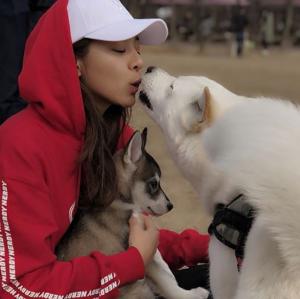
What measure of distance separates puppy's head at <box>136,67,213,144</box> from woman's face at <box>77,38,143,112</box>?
0.47 m

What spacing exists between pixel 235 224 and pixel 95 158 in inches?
22.4

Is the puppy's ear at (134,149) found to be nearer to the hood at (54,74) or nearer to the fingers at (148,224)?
the fingers at (148,224)

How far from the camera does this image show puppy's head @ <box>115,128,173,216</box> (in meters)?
2.51

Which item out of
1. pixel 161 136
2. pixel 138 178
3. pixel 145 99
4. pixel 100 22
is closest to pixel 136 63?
pixel 100 22

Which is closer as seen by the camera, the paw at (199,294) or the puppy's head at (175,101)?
the paw at (199,294)

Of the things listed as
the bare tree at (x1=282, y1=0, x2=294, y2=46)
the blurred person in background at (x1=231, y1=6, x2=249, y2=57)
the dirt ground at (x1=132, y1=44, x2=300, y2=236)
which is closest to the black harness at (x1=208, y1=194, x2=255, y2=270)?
the dirt ground at (x1=132, y1=44, x2=300, y2=236)

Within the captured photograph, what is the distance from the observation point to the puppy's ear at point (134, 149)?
2465 millimetres

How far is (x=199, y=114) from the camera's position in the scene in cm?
276

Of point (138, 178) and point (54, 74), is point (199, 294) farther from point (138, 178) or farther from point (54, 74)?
point (54, 74)

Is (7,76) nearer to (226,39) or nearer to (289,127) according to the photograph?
(289,127)

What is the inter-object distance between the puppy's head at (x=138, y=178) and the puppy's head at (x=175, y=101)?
26 cm

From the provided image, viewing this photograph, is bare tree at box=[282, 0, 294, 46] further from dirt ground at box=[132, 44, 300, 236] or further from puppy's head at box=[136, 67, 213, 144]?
puppy's head at box=[136, 67, 213, 144]

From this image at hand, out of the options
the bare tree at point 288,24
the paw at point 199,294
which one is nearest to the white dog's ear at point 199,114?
the paw at point 199,294

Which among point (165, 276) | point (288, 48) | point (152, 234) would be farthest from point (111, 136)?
point (288, 48)
